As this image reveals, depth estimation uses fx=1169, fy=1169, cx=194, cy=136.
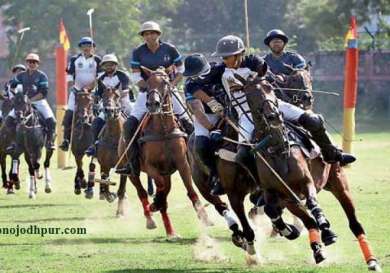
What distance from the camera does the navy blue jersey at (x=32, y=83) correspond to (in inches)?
908

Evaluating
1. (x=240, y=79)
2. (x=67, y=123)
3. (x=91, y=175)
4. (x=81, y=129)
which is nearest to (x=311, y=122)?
(x=240, y=79)

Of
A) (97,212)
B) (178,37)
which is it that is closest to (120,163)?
(97,212)

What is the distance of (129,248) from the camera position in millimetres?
14375

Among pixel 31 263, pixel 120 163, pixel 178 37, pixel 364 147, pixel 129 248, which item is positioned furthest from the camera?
pixel 178 37

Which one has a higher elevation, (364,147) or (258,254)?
(258,254)

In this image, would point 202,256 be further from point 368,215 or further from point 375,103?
point 375,103

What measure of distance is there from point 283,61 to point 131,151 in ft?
8.92

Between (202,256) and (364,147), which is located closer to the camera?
(202,256)

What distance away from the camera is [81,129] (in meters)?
22.7

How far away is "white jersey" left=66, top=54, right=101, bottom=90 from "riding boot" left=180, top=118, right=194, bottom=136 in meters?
5.52

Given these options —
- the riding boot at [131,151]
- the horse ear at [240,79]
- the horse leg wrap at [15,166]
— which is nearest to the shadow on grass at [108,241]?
the riding boot at [131,151]

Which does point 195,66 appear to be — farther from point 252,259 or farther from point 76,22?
point 76,22

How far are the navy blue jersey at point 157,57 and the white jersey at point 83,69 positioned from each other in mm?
5073

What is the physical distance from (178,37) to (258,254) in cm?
5806
